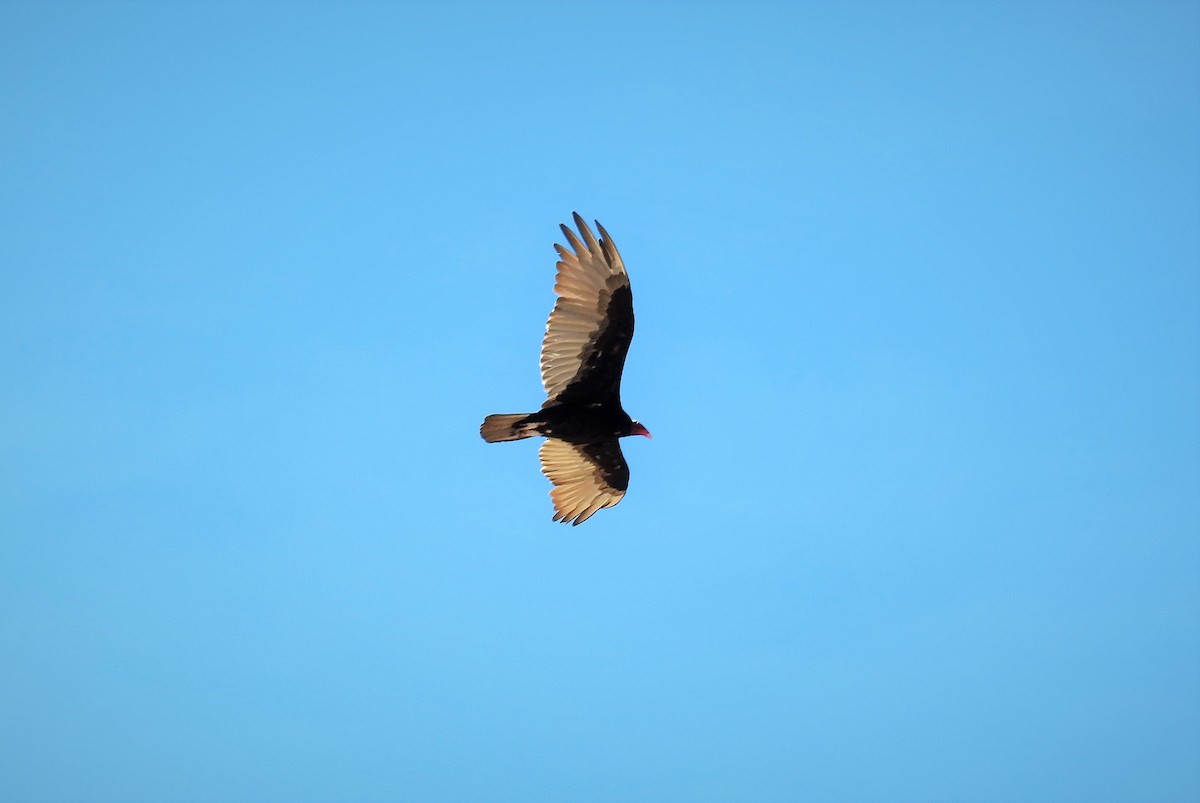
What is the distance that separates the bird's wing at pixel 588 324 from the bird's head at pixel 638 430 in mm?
509

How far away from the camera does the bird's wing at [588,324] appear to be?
577 inches

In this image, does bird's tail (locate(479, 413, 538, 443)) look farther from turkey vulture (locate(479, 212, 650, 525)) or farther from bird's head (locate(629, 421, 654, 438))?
bird's head (locate(629, 421, 654, 438))

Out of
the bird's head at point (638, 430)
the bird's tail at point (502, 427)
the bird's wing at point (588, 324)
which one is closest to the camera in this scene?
the bird's wing at point (588, 324)

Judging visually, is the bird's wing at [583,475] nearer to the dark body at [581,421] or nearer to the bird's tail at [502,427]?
the dark body at [581,421]

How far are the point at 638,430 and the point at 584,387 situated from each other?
1014 millimetres

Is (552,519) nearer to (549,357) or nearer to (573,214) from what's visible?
(549,357)

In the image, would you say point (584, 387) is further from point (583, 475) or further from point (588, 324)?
point (583, 475)

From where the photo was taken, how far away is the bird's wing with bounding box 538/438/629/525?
1645 cm

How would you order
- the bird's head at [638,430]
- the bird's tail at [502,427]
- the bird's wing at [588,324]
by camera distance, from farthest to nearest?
the bird's head at [638,430] → the bird's tail at [502,427] → the bird's wing at [588,324]

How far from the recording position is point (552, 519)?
16.3m

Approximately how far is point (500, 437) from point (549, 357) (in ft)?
3.39

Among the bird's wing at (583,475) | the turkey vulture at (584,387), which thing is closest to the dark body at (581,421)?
A: the turkey vulture at (584,387)

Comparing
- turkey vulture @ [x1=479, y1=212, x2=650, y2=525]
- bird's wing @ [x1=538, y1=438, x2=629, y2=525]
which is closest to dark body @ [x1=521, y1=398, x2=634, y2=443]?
turkey vulture @ [x1=479, y1=212, x2=650, y2=525]

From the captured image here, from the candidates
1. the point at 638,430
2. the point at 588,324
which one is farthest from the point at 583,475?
the point at 588,324
